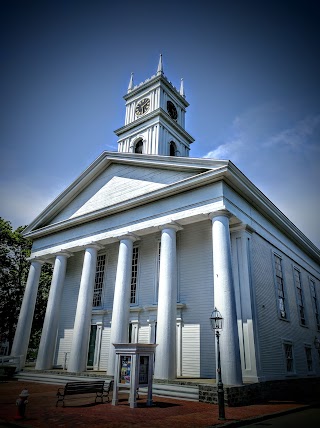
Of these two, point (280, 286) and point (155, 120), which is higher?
point (155, 120)

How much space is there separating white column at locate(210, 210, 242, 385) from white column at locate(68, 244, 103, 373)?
8.50m

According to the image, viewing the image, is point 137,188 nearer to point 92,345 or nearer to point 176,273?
point 176,273

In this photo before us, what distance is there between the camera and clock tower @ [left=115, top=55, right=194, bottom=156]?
32969 mm

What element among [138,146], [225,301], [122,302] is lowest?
[225,301]

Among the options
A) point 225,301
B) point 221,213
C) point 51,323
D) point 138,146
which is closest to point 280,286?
point 221,213

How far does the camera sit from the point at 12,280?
3186cm

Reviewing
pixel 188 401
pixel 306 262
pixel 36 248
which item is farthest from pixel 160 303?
pixel 306 262

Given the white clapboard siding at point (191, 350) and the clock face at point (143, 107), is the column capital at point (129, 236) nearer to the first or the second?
the white clapboard siding at point (191, 350)

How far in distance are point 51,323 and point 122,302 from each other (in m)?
6.18

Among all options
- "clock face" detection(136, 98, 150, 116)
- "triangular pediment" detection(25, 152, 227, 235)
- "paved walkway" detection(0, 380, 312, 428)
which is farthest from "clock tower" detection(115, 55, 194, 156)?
"paved walkway" detection(0, 380, 312, 428)

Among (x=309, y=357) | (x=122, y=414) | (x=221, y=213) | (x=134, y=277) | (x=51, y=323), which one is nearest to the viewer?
(x=122, y=414)

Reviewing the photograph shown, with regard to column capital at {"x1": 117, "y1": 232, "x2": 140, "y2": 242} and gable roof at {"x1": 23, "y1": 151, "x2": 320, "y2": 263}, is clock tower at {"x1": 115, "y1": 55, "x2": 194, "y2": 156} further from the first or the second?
column capital at {"x1": 117, "y1": 232, "x2": 140, "y2": 242}

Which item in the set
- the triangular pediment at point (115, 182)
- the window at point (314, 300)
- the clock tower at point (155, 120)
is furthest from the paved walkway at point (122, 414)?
the clock tower at point (155, 120)

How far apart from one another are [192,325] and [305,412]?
258 inches
